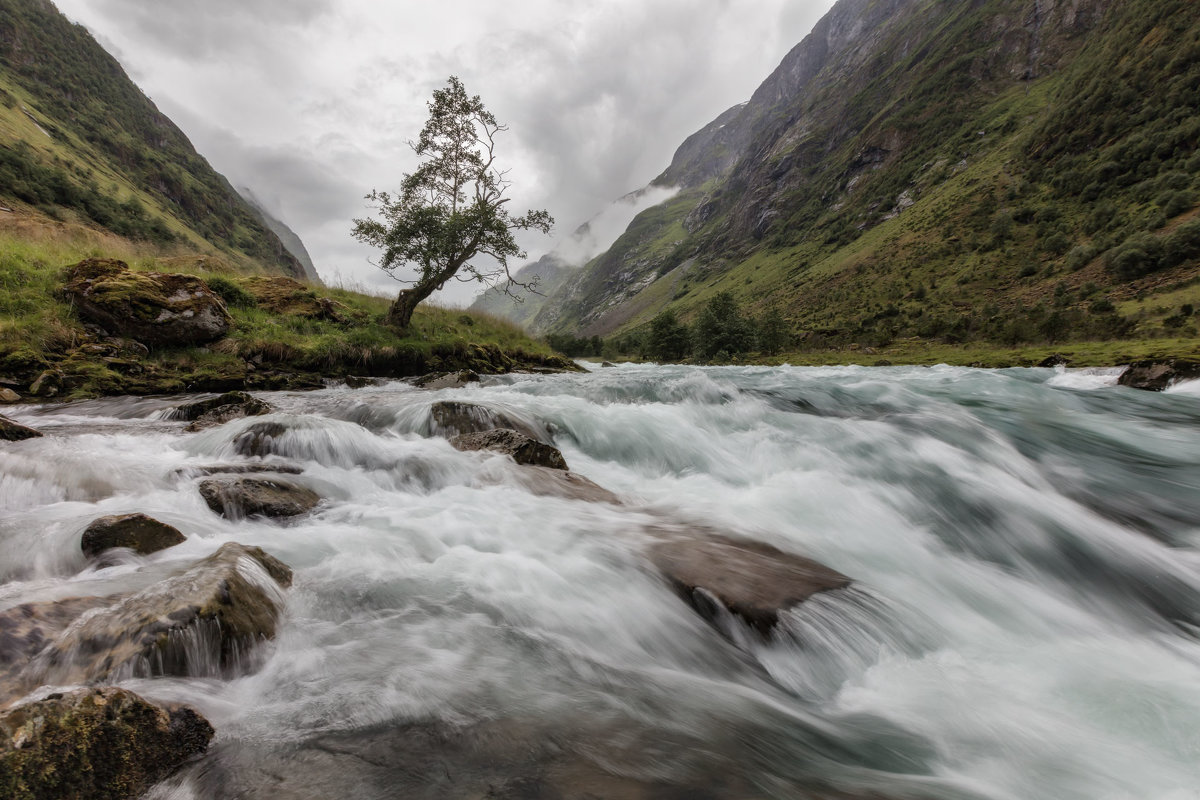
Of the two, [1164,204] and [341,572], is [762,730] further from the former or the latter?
[1164,204]

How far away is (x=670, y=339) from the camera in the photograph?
60.3m

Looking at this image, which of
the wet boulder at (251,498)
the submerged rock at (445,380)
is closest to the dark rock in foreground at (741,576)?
the wet boulder at (251,498)

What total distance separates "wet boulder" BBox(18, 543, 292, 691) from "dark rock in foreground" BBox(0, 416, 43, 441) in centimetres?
443

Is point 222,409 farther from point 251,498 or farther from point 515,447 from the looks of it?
point 515,447

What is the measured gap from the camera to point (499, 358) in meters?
19.3

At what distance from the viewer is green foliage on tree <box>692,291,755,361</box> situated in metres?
51.4

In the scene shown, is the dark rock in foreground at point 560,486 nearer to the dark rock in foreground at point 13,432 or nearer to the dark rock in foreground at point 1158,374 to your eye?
the dark rock in foreground at point 13,432

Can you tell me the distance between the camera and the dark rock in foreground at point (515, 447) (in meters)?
6.89

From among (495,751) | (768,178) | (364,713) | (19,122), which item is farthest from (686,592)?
(768,178)

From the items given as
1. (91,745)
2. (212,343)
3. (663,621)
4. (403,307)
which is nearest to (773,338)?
(403,307)

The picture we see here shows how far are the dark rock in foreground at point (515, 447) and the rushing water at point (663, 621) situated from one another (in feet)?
1.41

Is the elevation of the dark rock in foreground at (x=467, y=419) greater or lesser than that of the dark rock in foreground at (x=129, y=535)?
greater

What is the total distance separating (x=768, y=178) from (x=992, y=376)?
636ft

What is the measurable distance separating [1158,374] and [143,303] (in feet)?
90.4
